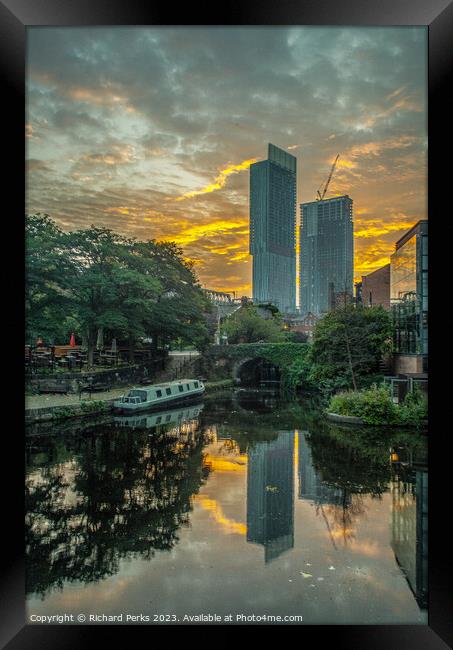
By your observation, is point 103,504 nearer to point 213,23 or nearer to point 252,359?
point 213,23

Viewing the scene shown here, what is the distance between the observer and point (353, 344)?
14234 mm

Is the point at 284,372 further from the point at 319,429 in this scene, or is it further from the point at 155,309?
the point at 319,429

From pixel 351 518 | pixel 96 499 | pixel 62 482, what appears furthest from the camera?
pixel 62 482

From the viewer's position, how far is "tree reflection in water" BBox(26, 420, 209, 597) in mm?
3967

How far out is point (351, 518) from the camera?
4.88m

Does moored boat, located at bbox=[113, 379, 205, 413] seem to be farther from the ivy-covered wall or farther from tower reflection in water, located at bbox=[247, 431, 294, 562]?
tower reflection in water, located at bbox=[247, 431, 294, 562]

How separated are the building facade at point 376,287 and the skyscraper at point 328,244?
16.9 ft

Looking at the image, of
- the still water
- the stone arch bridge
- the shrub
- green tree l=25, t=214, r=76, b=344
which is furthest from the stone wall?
green tree l=25, t=214, r=76, b=344

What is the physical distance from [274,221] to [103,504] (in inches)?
321

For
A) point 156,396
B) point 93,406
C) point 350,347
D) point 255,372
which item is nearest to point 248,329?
point 255,372

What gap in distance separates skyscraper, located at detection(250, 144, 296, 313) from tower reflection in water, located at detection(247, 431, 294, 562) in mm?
5242
